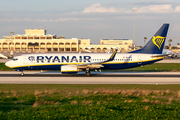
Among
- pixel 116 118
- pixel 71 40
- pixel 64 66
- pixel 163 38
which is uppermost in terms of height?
pixel 71 40

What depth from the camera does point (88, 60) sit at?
42.1 metres

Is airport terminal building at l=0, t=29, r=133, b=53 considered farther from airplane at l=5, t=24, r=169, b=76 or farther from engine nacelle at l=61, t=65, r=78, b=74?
engine nacelle at l=61, t=65, r=78, b=74

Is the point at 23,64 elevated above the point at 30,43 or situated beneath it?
situated beneath

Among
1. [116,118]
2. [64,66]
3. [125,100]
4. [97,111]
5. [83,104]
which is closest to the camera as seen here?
[116,118]

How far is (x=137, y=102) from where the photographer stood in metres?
19.7

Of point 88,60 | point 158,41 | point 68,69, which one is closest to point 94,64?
point 88,60

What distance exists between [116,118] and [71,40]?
142 metres

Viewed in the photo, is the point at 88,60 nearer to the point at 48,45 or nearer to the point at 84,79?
the point at 84,79

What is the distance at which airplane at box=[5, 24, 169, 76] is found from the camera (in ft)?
134

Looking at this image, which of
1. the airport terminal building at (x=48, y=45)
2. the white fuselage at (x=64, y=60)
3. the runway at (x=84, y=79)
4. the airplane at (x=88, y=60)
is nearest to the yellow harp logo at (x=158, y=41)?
the airplane at (x=88, y=60)

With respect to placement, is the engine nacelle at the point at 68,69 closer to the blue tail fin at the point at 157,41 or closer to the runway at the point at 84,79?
the runway at the point at 84,79

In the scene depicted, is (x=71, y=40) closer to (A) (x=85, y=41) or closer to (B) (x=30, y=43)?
(A) (x=85, y=41)

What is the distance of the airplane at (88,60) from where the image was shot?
134 feet

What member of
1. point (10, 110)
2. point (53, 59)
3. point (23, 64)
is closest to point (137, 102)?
point (10, 110)
